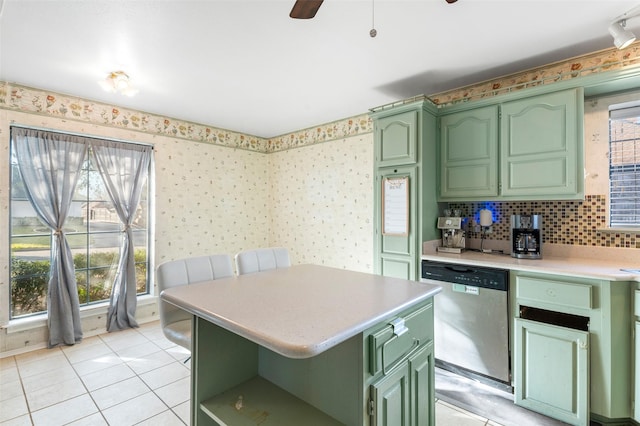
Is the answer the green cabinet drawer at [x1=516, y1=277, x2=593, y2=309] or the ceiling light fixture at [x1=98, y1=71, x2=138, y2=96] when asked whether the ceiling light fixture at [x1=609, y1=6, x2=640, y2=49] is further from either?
the ceiling light fixture at [x1=98, y1=71, x2=138, y2=96]

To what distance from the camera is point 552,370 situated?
1.94m

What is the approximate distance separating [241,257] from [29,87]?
270 centimetres

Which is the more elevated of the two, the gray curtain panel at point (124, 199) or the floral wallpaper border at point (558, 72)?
the floral wallpaper border at point (558, 72)

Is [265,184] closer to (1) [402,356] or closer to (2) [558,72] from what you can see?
(2) [558,72]

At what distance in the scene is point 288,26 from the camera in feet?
6.37

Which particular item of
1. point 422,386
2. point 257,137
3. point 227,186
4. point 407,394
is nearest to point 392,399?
point 407,394

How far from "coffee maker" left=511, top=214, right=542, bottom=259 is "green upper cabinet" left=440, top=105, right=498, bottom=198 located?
0.29 m

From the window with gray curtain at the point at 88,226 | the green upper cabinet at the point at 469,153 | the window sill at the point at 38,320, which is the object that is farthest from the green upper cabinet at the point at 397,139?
the window sill at the point at 38,320

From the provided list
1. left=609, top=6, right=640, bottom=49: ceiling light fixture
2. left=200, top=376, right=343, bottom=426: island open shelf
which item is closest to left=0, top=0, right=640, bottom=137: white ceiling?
left=609, top=6, right=640, bottom=49: ceiling light fixture

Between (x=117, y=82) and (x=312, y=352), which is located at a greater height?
(x=117, y=82)

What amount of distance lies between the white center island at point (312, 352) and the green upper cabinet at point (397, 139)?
1.38 meters

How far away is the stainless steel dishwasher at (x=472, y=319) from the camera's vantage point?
2168mm

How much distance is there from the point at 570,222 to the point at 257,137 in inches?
158

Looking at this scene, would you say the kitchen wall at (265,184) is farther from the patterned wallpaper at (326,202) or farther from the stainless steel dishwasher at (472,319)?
the stainless steel dishwasher at (472,319)
